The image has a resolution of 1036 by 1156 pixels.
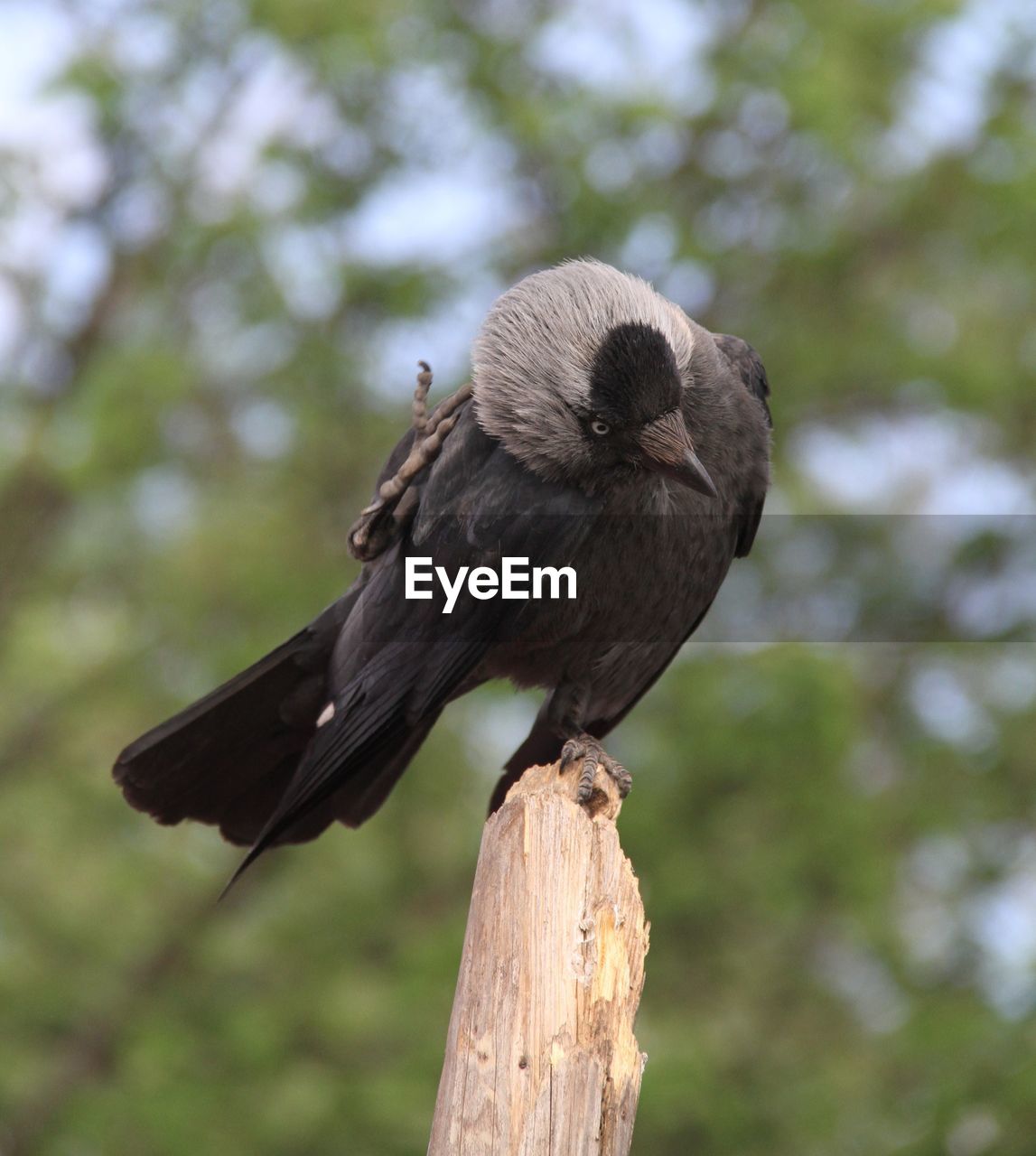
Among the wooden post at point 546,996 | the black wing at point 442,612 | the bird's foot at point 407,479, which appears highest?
the bird's foot at point 407,479

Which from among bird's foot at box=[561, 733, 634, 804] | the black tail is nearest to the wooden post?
bird's foot at box=[561, 733, 634, 804]

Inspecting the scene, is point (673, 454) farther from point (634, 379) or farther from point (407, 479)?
point (407, 479)

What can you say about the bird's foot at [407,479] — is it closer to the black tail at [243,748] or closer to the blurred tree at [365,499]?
the black tail at [243,748]

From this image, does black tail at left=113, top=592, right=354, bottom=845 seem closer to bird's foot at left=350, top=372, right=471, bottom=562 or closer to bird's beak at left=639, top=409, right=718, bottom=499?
bird's foot at left=350, top=372, right=471, bottom=562

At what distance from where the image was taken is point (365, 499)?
7125 millimetres

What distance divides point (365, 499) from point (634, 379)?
158 inches

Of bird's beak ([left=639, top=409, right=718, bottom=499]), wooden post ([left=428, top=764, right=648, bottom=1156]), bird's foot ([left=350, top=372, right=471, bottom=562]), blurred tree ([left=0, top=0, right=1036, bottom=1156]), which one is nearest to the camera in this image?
wooden post ([left=428, top=764, right=648, bottom=1156])

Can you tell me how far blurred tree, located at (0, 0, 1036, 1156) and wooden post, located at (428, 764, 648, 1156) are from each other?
377 cm

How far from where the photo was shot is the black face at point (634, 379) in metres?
3.23

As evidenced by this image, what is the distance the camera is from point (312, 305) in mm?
7176

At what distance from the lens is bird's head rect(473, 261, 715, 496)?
3.24 meters

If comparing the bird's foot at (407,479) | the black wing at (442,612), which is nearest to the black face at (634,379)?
the black wing at (442,612)

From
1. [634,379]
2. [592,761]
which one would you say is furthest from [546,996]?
[634,379]

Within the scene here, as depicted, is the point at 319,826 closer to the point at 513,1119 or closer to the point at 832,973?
the point at 513,1119
